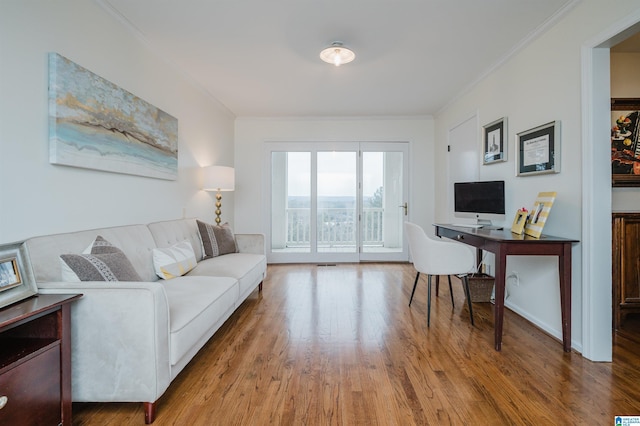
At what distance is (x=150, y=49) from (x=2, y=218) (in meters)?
1.93

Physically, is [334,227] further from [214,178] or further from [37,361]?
[37,361]

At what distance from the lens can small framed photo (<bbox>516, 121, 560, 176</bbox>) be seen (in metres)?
2.27

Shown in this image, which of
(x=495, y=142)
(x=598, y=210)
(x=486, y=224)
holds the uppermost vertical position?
(x=495, y=142)

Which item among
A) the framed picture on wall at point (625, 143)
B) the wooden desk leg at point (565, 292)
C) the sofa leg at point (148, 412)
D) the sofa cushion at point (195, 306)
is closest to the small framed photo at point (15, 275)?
the sofa cushion at point (195, 306)

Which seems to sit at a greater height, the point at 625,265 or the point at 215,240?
the point at 215,240

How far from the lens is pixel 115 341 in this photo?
1.39 m

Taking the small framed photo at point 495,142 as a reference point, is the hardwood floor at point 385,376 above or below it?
below

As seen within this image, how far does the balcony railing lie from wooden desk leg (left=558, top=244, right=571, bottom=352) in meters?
3.11

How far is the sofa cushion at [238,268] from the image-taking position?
8.51 ft

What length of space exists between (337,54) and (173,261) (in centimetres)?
228

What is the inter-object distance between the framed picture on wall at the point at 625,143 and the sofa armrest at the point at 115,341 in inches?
139

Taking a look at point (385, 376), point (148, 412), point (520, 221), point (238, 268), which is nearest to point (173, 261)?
point (238, 268)

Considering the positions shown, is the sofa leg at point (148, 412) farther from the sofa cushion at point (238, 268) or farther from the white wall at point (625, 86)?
the white wall at point (625, 86)

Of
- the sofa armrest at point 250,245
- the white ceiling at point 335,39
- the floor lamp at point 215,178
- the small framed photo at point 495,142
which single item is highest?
the white ceiling at point 335,39
